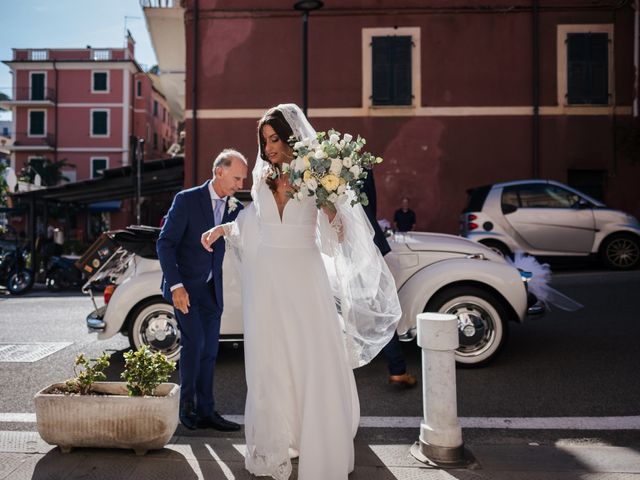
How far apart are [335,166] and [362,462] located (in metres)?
1.77

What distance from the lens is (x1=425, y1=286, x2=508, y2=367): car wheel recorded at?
5.39 meters

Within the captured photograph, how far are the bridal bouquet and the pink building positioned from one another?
43.7 metres

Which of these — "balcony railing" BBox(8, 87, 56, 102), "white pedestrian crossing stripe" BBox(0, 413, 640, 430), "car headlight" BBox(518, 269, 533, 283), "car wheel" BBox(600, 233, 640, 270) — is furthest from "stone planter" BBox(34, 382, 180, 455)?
"balcony railing" BBox(8, 87, 56, 102)

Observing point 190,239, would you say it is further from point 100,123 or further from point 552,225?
point 100,123

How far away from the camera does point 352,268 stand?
3863 mm

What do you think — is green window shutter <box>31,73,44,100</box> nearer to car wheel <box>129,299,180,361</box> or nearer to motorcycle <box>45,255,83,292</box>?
motorcycle <box>45,255,83,292</box>

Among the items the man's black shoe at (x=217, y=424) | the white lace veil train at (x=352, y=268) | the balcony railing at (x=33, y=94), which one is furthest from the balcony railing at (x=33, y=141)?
the white lace veil train at (x=352, y=268)

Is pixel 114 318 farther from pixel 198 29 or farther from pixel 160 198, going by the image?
pixel 160 198

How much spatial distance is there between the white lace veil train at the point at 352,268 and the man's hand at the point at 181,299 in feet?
1.54

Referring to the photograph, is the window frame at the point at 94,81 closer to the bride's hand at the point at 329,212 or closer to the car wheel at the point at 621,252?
the car wheel at the point at 621,252

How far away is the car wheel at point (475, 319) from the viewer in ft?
17.7

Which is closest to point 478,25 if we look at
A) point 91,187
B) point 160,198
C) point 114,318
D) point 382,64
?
point 382,64

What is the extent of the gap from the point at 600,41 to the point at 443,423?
16060mm

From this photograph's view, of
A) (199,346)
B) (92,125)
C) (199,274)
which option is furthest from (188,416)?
(92,125)
